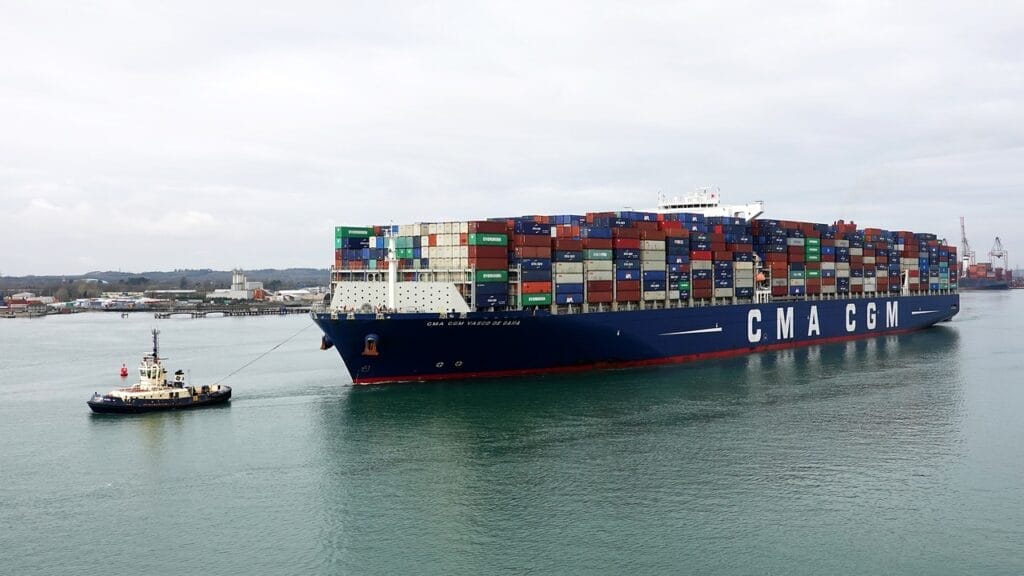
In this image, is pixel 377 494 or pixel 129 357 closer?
pixel 377 494

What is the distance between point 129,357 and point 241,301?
98.9 m

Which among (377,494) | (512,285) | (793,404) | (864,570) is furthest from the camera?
(512,285)

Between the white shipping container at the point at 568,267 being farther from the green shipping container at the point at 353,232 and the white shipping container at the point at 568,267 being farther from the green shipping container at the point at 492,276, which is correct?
the green shipping container at the point at 353,232

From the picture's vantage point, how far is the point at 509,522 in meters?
22.2

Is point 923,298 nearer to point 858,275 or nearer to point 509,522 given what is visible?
point 858,275

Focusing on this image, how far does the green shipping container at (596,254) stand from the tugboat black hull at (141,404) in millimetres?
21593

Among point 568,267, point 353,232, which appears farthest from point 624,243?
point 353,232

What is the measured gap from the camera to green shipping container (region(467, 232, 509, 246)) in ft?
133

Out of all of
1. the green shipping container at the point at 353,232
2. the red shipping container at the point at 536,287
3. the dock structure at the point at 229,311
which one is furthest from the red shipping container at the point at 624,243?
the dock structure at the point at 229,311

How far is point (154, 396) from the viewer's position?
36.5 meters

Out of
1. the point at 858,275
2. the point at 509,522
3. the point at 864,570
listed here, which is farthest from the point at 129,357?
the point at 858,275

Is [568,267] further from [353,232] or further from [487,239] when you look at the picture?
[353,232]

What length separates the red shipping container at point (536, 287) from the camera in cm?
4212

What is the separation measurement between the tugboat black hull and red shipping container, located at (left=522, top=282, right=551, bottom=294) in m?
16.7
